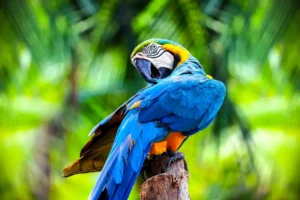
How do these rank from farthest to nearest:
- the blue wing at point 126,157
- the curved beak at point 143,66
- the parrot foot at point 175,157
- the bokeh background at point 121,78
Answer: the bokeh background at point 121,78, the curved beak at point 143,66, the parrot foot at point 175,157, the blue wing at point 126,157

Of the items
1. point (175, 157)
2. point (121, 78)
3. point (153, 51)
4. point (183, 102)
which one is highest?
point (153, 51)

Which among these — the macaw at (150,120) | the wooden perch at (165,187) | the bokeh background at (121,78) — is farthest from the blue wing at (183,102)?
the bokeh background at (121,78)

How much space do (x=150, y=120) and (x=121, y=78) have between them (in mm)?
2508

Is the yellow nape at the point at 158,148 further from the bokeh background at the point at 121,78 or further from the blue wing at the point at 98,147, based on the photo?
the bokeh background at the point at 121,78

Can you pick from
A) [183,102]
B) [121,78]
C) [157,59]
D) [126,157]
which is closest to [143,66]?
[157,59]

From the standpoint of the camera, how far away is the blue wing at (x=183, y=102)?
77.7 inches

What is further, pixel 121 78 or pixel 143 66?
pixel 121 78

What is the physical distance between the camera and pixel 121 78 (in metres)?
4.42

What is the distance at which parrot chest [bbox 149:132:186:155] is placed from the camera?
6.64ft

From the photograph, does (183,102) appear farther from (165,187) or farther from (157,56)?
(165,187)

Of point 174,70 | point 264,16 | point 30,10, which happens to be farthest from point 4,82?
point 174,70

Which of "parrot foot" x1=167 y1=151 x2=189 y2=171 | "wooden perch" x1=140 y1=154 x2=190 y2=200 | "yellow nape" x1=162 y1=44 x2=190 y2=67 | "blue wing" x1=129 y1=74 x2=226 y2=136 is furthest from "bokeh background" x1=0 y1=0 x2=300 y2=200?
"wooden perch" x1=140 y1=154 x2=190 y2=200

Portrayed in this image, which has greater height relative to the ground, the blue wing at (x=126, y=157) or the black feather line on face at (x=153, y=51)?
the black feather line on face at (x=153, y=51)

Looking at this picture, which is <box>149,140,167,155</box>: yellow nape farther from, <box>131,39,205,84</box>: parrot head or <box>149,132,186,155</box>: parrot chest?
<box>131,39,205,84</box>: parrot head
